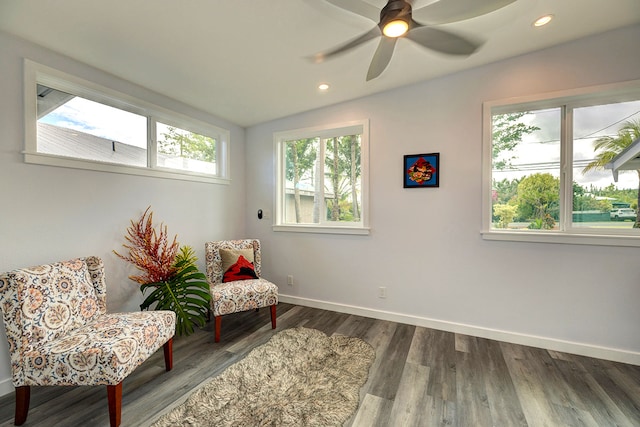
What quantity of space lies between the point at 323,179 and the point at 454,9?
90.3 inches

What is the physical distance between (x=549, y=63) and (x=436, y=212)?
1640mm

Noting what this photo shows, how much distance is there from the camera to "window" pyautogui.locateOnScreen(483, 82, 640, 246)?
2.26 meters

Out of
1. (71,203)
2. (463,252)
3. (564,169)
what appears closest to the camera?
(71,203)

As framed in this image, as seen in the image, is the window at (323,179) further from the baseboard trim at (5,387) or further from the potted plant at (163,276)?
the baseboard trim at (5,387)

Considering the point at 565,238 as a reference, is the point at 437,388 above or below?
below

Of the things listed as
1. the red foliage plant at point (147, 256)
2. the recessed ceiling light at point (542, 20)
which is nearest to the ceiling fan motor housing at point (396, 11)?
the recessed ceiling light at point (542, 20)

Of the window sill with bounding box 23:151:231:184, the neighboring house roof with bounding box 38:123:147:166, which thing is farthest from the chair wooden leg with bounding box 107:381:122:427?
the neighboring house roof with bounding box 38:123:147:166

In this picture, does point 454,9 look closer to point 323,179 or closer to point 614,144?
point 614,144

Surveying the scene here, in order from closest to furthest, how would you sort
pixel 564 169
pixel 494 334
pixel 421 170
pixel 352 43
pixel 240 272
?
1. pixel 352 43
2. pixel 564 169
3. pixel 494 334
4. pixel 421 170
5. pixel 240 272

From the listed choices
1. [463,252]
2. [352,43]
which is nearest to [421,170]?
[463,252]


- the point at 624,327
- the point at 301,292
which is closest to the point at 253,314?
the point at 301,292

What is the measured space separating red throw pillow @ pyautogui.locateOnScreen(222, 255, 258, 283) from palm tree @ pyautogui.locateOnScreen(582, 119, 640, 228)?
11.3 feet

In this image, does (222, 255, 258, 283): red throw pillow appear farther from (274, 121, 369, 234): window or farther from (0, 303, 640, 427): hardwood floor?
(274, 121, 369, 234): window

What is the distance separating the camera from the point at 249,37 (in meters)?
2.02
